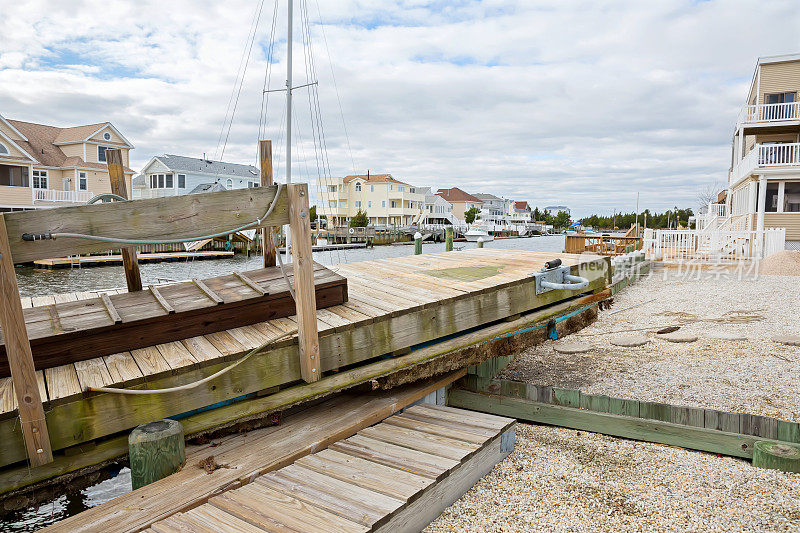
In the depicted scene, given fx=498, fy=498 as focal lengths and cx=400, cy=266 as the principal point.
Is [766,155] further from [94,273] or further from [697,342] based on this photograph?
[94,273]

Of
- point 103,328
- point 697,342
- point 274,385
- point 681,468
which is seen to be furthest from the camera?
point 697,342

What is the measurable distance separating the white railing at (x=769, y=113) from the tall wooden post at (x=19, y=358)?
2884 cm

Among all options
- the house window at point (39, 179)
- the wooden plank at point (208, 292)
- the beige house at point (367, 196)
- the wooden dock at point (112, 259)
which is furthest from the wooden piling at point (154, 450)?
the beige house at point (367, 196)

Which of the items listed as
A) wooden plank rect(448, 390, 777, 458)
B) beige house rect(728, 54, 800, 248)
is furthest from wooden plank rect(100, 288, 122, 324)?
beige house rect(728, 54, 800, 248)

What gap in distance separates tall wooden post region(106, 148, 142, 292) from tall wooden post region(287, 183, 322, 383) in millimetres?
1533

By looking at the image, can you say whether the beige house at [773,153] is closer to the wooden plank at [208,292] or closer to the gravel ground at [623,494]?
the gravel ground at [623,494]

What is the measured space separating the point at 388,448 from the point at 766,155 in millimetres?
25418

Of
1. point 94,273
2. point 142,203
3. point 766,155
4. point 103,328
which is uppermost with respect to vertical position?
point 766,155

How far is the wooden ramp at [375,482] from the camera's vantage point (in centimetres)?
289

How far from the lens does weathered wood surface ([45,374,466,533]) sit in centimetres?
283

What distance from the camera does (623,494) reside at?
4078 millimetres

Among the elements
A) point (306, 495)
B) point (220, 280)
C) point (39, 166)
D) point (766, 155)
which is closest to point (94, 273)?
point (39, 166)

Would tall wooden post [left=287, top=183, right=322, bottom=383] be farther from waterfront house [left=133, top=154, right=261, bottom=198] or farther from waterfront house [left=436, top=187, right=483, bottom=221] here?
waterfront house [left=436, top=187, right=483, bottom=221]

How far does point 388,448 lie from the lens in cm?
387
